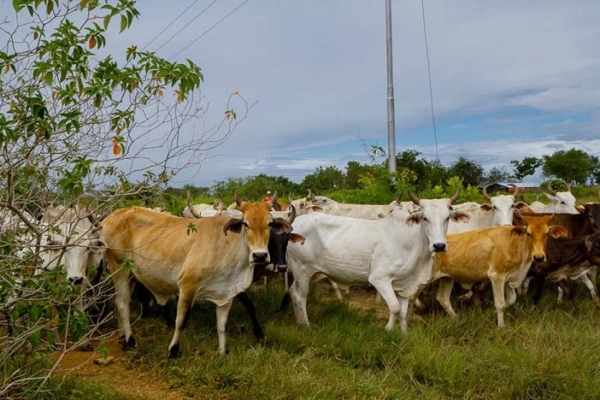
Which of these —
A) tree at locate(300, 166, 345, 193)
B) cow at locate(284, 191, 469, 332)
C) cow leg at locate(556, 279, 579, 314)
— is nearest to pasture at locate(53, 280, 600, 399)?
cow at locate(284, 191, 469, 332)

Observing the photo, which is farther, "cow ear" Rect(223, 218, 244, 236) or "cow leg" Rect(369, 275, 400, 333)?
"cow leg" Rect(369, 275, 400, 333)

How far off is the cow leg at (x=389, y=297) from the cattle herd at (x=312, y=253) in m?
0.01

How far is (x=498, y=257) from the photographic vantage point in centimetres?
761

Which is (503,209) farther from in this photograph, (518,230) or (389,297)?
(389,297)

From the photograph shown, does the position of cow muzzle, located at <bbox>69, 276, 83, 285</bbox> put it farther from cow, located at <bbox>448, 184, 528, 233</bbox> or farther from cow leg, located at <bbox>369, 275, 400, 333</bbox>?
cow, located at <bbox>448, 184, 528, 233</bbox>

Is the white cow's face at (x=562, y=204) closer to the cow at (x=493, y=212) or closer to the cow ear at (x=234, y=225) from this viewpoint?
the cow at (x=493, y=212)

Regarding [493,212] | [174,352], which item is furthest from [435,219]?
[174,352]

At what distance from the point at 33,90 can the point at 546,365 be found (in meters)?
4.84

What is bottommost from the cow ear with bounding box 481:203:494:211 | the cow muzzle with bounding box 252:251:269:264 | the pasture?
the pasture

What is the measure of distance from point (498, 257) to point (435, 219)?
1.35m

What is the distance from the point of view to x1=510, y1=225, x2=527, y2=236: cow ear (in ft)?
24.4

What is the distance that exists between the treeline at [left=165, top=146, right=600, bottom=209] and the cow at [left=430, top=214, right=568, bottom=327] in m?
3.05

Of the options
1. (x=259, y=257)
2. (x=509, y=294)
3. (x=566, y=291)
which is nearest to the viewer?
(x=259, y=257)

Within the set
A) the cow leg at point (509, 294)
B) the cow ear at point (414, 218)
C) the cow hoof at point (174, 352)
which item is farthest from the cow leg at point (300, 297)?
the cow leg at point (509, 294)
